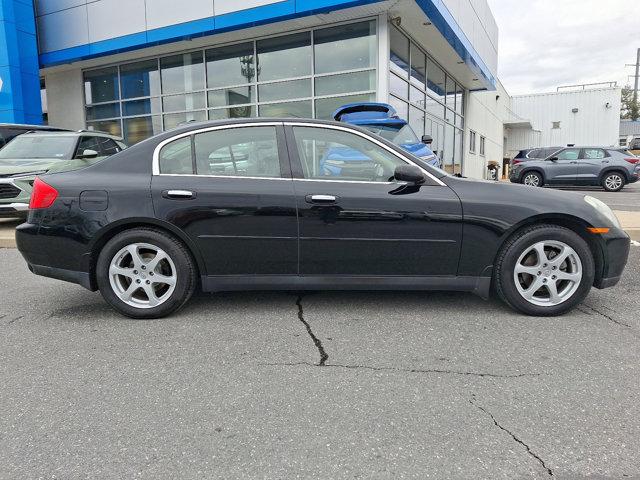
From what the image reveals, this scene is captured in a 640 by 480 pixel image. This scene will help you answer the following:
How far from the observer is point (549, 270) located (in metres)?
3.70

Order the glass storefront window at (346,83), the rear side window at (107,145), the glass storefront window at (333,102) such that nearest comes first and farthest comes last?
the rear side window at (107,145) < the glass storefront window at (346,83) < the glass storefront window at (333,102)

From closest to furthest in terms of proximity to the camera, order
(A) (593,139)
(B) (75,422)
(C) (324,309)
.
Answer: (B) (75,422)
(C) (324,309)
(A) (593,139)

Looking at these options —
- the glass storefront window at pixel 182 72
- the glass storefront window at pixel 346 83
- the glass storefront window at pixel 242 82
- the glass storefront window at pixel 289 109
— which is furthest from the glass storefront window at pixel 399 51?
the glass storefront window at pixel 182 72

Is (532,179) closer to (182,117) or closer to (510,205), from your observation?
(182,117)

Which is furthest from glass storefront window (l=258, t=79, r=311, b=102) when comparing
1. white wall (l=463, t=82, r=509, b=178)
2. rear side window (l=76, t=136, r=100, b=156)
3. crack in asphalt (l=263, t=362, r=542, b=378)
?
white wall (l=463, t=82, r=509, b=178)

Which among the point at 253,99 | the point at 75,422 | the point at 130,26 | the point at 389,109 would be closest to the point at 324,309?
the point at 75,422

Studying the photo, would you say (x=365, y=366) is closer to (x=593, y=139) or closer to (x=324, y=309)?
(x=324, y=309)

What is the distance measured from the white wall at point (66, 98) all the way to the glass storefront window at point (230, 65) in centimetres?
553

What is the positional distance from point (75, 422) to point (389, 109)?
26.3 feet

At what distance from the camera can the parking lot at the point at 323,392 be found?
206 cm

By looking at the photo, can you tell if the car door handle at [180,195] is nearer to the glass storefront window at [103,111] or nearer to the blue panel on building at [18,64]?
the blue panel on building at [18,64]

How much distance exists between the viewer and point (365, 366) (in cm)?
294

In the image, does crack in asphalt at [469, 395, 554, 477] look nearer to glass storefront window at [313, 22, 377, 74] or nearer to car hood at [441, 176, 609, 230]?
car hood at [441, 176, 609, 230]

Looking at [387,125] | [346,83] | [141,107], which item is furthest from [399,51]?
[141,107]
